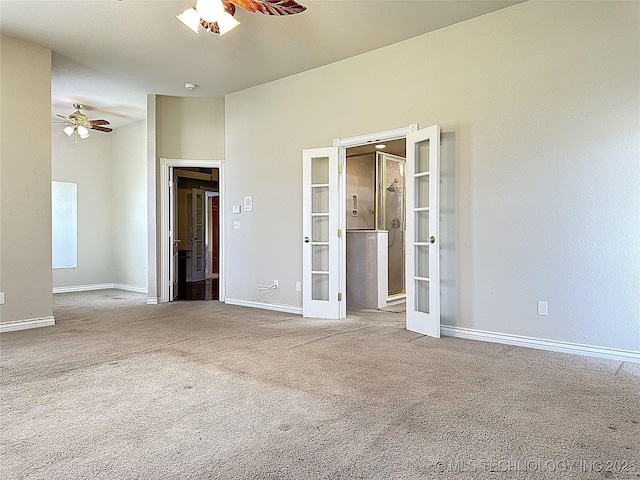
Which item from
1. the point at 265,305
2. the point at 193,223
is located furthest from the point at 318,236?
the point at 193,223

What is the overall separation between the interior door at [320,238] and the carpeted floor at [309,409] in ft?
3.65

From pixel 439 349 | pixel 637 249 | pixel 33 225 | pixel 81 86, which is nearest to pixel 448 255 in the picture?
pixel 439 349

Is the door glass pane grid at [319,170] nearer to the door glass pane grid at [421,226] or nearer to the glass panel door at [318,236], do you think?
the glass panel door at [318,236]

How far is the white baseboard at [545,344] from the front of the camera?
3.33 meters

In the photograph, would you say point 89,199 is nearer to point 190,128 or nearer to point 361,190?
point 190,128

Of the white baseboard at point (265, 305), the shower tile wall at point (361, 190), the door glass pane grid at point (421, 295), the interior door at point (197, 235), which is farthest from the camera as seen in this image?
the interior door at point (197, 235)

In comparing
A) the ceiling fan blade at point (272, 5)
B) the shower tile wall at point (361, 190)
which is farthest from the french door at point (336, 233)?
the ceiling fan blade at point (272, 5)

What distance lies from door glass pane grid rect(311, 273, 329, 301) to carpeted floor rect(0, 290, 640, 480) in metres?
1.18

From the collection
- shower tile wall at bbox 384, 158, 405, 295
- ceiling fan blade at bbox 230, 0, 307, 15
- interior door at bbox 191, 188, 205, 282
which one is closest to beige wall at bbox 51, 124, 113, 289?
interior door at bbox 191, 188, 205, 282

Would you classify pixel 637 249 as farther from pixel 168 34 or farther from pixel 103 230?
pixel 103 230

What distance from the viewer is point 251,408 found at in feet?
7.82

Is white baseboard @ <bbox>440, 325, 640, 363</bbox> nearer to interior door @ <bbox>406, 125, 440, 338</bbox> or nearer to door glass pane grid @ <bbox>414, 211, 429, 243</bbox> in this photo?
interior door @ <bbox>406, 125, 440, 338</bbox>

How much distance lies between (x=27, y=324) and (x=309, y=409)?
12.4 feet

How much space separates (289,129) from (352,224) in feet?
6.70
